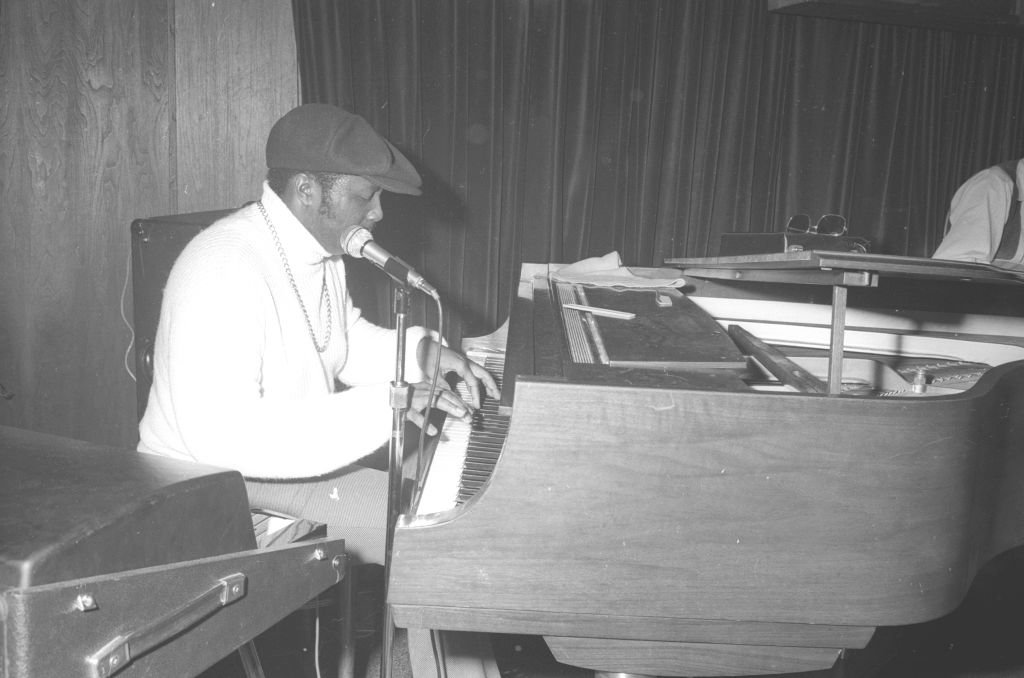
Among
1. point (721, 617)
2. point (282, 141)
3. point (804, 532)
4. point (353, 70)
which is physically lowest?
point (721, 617)

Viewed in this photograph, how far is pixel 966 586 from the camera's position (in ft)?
3.99

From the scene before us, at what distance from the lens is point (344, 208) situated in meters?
1.99

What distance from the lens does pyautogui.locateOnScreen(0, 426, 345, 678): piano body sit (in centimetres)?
80

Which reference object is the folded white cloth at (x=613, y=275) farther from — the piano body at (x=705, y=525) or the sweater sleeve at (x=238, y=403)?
→ the piano body at (x=705, y=525)

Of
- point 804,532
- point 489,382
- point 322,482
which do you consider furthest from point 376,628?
point 804,532

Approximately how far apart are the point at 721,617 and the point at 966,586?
0.42m

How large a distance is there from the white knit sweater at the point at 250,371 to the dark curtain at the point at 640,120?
1.69 metres

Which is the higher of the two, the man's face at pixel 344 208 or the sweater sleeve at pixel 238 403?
the man's face at pixel 344 208

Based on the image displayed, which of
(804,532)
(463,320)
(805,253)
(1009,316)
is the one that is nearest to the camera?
(804,532)

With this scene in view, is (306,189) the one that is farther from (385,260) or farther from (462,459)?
(462,459)

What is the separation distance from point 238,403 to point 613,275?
4.56ft

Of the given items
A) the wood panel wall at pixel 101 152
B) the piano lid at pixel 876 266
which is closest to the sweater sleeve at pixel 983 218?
the piano lid at pixel 876 266

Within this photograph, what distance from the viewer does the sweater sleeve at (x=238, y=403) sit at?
162cm

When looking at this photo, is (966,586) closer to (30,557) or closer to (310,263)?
(30,557)
